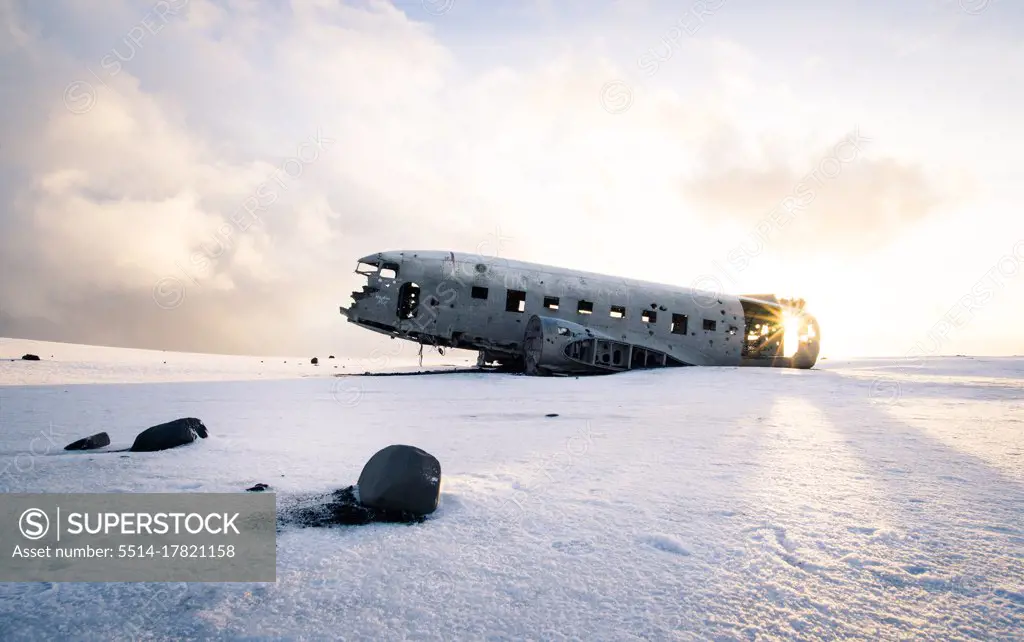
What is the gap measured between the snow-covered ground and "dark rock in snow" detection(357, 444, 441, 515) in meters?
0.14

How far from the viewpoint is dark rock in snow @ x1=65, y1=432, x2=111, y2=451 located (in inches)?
161

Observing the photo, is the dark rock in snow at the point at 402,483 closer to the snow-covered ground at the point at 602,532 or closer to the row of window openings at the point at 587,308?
the snow-covered ground at the point at 602,532

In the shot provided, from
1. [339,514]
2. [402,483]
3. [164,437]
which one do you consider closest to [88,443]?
[164,437]

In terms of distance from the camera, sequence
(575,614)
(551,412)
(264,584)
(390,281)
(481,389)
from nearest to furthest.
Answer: (575,614), (264,584), (551,412), (481,389), (390,281)

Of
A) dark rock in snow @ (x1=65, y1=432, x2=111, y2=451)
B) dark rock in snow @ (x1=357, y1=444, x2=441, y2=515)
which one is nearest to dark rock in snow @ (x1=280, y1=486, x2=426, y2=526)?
dark rock in snow @ (x1=357, y1=444, x2=441, y2=515)

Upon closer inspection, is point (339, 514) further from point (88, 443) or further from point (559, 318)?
point (559, 318)

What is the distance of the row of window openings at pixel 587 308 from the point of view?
52.9ft

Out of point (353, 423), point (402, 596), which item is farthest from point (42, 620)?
point (353, 423)

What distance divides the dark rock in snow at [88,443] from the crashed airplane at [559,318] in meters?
10.9

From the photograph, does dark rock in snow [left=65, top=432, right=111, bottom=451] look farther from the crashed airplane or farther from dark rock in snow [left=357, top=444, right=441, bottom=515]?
the crashed airplane

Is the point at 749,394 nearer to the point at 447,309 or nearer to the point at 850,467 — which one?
the point at 850,467

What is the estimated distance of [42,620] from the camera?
1.56 m

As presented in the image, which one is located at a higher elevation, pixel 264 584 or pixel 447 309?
pixel 447 309

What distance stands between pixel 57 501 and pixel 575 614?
2.96 meters
